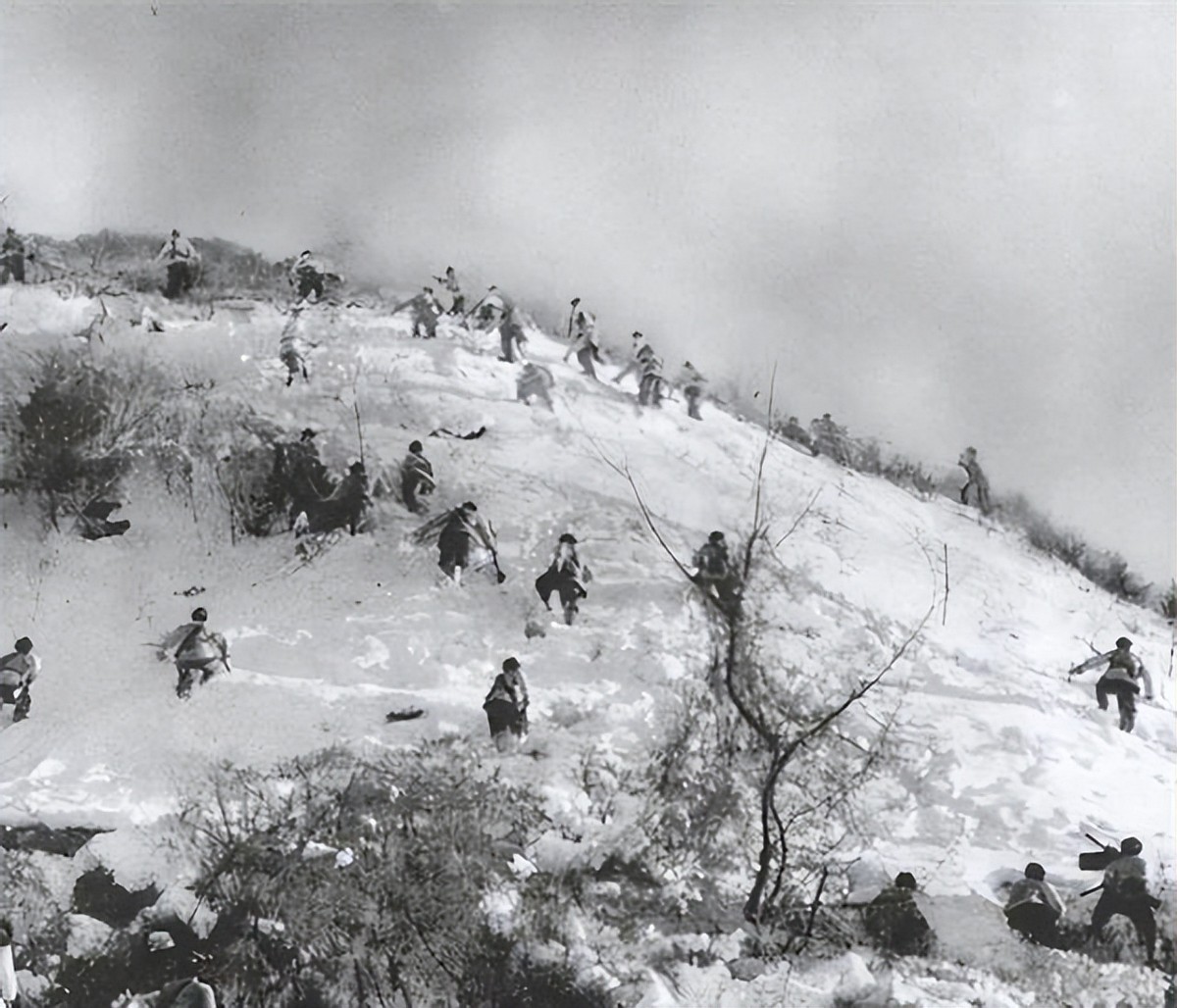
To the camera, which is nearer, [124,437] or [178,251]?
[124,437]

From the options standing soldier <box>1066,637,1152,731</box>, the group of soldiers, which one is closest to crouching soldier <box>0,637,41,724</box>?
the group of soldiers

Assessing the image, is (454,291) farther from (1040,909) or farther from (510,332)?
(1040,909)

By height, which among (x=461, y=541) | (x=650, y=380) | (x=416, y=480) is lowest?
(x=461, y=541)

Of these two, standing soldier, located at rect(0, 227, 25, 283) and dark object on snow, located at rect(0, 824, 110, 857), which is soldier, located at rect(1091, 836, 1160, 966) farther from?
standing soldier, located at rect(0, 227, 25, 283)

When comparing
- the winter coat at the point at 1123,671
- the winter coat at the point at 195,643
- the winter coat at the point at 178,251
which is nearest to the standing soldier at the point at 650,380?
the winter coat at the point at 178,251

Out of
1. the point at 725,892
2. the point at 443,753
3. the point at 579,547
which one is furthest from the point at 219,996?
the point at 579,547

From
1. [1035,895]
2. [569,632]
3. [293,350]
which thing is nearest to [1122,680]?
[1035,895]
